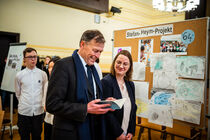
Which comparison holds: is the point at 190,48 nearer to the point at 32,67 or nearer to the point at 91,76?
the point at 91,76

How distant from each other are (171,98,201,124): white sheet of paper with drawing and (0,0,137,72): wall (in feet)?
15.2

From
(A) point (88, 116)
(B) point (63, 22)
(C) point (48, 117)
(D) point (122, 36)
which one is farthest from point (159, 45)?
(B) point (63, 22)

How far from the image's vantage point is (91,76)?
1418 millimetres

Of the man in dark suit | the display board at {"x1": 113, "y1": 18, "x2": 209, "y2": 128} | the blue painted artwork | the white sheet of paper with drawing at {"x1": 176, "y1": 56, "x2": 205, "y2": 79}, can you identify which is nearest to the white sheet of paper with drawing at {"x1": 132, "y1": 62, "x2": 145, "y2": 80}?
the display board at {"x1": 113, "y1": 18, "x2": 209, "y2": 128}

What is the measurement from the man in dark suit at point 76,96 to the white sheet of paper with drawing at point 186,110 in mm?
1111

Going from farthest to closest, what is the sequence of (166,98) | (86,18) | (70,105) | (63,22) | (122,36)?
1. (86,18)
2. (63,22)
3. (122,36)
4. (166,98)
5. (70,105)

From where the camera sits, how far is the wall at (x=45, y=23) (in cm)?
495

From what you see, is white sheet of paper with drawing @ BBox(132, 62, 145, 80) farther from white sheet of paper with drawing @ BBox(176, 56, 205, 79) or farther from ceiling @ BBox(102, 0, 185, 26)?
ceiling @ BBox(102, 0, 185, 26)

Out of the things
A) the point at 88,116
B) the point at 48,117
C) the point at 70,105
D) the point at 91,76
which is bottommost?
the point at 48,117

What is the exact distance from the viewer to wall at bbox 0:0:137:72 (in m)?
4.95

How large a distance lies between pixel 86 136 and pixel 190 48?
155cm

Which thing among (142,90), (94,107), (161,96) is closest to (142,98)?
(142,90)

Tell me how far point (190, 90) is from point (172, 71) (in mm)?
303

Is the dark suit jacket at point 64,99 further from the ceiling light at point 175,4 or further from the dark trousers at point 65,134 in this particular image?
the ceiling light at point 175,4
